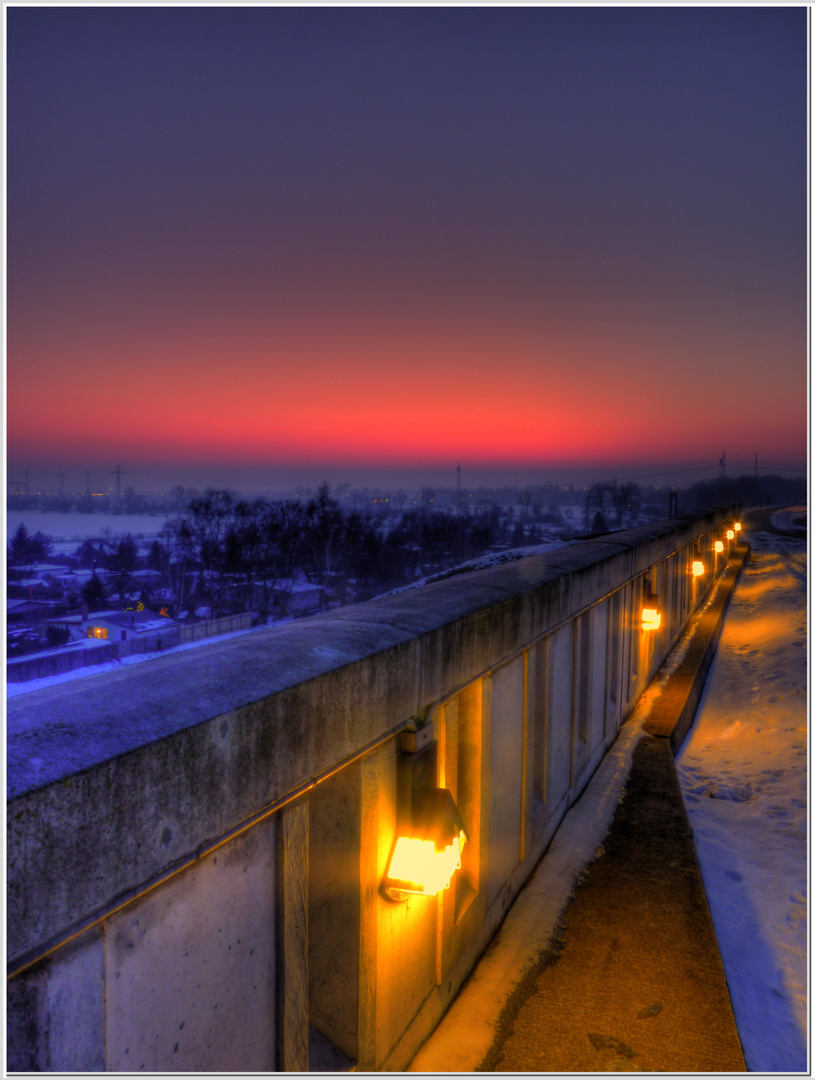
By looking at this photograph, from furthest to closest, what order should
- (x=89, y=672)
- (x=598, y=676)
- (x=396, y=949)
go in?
(x=89, y=672), (x=598, y=676), (x=396, y=949)

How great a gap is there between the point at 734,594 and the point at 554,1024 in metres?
21.7

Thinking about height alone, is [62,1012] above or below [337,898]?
above

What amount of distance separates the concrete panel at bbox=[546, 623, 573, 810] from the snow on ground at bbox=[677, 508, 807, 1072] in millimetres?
1420

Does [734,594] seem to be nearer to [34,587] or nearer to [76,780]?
[76,780]

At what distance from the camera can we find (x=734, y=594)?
22.5m

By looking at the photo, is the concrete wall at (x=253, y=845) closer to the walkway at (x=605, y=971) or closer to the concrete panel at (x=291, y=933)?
the concrete panel at (x=291, y=933)

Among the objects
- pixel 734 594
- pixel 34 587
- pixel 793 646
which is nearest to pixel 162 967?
pixel 793 646

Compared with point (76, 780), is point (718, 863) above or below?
below

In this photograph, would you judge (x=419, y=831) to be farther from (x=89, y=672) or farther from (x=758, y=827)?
(x=89, y=672)

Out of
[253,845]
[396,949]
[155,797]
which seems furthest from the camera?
[396,949]

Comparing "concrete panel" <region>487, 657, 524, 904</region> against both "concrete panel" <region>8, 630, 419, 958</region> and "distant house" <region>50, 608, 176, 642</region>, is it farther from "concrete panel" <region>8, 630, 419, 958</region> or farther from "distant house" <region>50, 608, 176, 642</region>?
"distant house" <region>50, 608, 176, 642</region>

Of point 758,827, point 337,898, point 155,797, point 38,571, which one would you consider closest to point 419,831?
point 337,898

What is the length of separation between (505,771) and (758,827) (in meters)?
3.95

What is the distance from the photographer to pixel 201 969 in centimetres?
185
